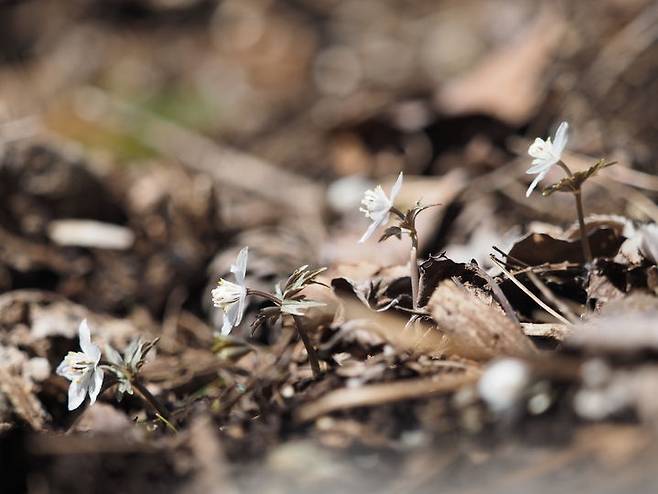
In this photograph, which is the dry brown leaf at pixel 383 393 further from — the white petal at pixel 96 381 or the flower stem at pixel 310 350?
the white petal at pixel 96 381

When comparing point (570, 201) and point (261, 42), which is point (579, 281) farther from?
point (261, 42)

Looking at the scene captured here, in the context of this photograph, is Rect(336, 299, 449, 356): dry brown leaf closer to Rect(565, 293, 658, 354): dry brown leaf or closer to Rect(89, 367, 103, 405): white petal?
Rect(565, 293, 658, 354): dry brown leaf

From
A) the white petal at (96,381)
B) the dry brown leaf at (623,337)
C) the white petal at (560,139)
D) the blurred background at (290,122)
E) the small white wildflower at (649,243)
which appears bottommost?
the blurred background at (290,122)

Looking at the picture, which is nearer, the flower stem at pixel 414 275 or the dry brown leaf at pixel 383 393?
the dry brown leaf at pixel 383 393

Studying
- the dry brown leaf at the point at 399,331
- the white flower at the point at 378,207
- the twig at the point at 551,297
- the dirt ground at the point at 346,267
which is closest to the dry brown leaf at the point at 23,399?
the dirt ground at the point at 346,267

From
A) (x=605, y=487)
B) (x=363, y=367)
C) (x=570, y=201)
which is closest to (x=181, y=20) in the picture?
(x=570, y=201)

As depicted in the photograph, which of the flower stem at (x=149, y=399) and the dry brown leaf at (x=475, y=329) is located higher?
the dry brown leaf at (x=475, y=329)

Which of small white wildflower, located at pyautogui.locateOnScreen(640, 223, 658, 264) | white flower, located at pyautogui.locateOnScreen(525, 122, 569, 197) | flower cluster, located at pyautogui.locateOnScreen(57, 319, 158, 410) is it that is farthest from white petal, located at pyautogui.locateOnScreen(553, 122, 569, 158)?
flower cluster, located at pyautogui.locateOnScreen(57, 319, 158, 410)
